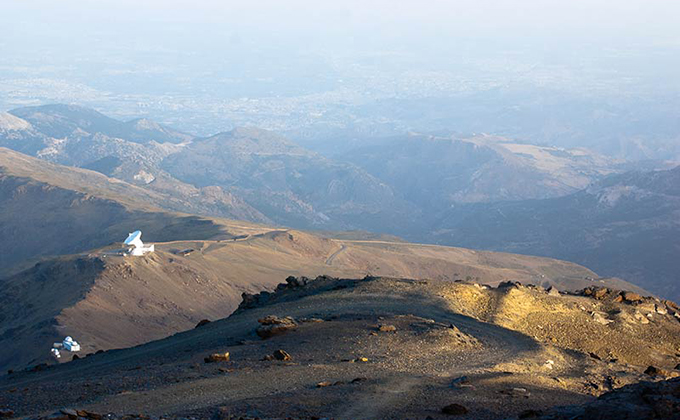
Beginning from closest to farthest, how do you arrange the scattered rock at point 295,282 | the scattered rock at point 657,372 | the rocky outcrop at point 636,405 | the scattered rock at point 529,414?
the rocky outcrop at point 636,405 < the scattered rock at point 529,414 < the scattered rock at point 657,372 < the scattered rock at point 295,282

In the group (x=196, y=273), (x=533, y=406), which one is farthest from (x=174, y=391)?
(x=196, y=273)

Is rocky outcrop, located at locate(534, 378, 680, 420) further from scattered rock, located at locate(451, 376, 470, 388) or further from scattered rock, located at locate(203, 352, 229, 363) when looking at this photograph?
scattered rock, located at locate(203, 352, 229, 363)

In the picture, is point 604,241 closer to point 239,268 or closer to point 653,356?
point 239,268

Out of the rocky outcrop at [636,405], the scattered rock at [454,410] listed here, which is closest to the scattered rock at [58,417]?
the scattered rock at [454,410]

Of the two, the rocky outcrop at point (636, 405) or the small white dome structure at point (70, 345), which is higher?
the rocky outcrop at point (636, 405)

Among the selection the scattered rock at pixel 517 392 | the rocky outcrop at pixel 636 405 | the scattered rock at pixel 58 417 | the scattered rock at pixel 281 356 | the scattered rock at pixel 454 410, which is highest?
the rocky outcrop at pixel 636 405

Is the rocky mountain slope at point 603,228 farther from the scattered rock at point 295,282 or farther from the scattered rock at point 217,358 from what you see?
the scattered rock at point 217,358

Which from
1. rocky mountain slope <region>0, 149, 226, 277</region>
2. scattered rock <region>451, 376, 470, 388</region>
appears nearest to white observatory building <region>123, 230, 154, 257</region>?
rocky mountain slope <region>0, 149, 226, 277</region>
